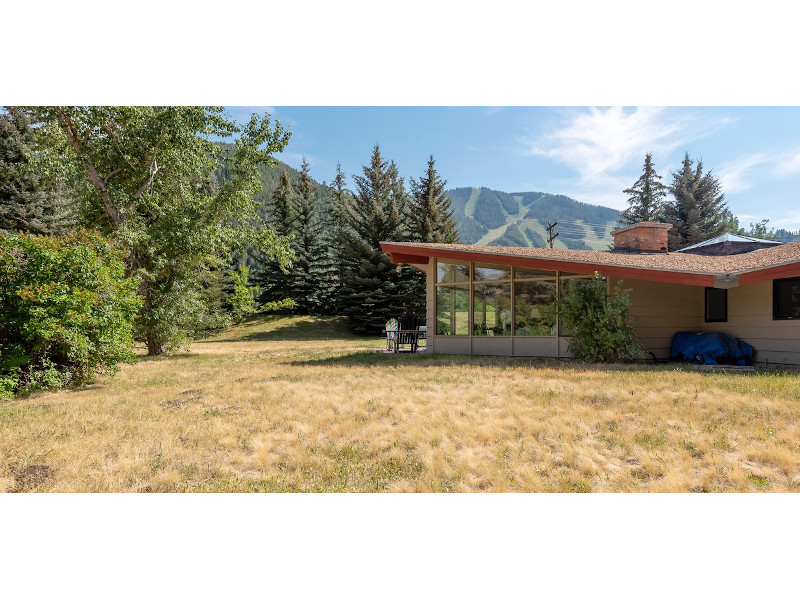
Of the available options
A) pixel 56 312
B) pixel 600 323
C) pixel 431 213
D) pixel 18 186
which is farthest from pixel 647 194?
pixel 18 186

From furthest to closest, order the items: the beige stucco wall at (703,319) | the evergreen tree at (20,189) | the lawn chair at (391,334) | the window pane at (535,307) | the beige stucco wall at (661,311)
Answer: the evergreen tree at (20,189) < the lawn chair at (391,334) < the window pane at (535,307) < the beige stucco wall at (661,311) < the beige stucco wall at (703,319)

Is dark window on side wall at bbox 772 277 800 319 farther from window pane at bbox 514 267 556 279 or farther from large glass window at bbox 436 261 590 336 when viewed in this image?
window pane at bbox 514 267 556 279

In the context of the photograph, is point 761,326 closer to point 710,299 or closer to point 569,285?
point 710,299

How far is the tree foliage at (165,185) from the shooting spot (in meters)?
11.7

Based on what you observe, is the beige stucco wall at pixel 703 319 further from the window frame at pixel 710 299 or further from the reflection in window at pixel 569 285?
the reflection in window at pixel 569 285

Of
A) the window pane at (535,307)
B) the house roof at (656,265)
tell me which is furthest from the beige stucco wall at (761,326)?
the window pane at (535,307)

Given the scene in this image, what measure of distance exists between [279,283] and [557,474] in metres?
26.6

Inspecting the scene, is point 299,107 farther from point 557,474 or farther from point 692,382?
point 692,382

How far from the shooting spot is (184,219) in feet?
39.3

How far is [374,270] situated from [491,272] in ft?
41.1

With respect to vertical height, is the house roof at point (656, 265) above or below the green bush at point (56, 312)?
above

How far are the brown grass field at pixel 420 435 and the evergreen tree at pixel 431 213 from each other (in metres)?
18.0

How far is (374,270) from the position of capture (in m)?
23.1

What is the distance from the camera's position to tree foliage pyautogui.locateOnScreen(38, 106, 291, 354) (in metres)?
11.7
